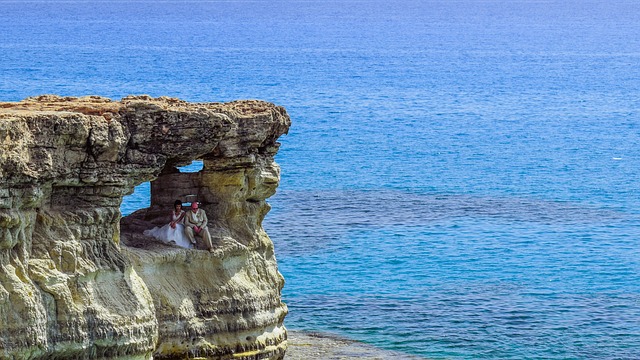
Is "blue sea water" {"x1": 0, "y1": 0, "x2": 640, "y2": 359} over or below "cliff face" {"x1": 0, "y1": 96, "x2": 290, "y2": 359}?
below

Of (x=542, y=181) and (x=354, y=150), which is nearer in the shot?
(x=542, y=181)

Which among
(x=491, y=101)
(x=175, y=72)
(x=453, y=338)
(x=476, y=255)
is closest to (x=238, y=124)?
(x=453, y=338)

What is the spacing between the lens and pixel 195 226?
27.5 m

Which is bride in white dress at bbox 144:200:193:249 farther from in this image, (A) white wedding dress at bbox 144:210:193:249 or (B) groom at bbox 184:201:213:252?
(B) groom at bbox 184:201:213:252

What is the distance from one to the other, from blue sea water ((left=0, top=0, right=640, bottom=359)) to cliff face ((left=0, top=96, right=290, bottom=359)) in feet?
28.6

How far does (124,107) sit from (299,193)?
37382mm

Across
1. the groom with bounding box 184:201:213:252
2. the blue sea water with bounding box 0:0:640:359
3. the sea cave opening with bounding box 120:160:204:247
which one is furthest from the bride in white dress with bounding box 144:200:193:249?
the blue sea water with bounding box 0:0:640:359

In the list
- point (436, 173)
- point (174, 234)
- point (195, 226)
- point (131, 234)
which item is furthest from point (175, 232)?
point (436, 173)

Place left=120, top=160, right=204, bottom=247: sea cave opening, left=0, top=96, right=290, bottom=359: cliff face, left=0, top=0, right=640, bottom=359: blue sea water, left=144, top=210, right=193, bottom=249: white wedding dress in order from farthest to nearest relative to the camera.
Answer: left=0, top=0, right=640, bottom=359: blue sea water < left=120, top=160, right=204, bottom=247: sea cave opening < left=144, top=210, right=193, bottom=249: white wedding dress < left=0, top=96, right=290, bottom=359: cliff face

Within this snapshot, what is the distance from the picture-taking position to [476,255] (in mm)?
50312

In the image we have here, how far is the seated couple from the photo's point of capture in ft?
89.8

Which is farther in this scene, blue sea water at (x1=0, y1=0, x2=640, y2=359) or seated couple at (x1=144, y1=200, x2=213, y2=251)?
blue sea water at (x1=0, y1=0, x2=640, y2=359)

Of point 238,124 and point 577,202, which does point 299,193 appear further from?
point 238,124

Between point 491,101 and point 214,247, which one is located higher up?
point 214,247
